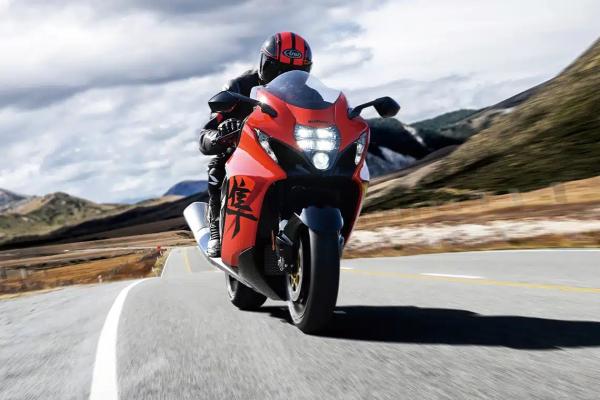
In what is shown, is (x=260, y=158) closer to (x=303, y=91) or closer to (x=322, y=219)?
(x=303, y=91)

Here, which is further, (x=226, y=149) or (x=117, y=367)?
(x=226, y=149)

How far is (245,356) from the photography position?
4.28 meters

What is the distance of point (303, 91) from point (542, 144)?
349ft

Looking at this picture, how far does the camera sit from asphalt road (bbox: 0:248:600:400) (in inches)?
130

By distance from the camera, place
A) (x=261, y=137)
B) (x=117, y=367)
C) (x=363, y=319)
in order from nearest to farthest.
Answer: (x=117, y=367), (x=261, y=137), (x=363, y=319)

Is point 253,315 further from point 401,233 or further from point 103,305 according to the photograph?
point 401,233

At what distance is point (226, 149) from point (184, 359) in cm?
262

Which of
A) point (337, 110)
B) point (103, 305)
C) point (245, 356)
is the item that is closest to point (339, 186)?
point (337, 110)

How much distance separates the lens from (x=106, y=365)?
432 cm

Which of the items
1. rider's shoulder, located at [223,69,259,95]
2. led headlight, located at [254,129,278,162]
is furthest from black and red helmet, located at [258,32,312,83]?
led headlight, located at [254,129,278,162]

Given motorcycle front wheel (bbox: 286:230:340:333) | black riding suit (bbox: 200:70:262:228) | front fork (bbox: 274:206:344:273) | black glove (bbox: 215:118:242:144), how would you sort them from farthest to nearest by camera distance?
black riding suit (bbox: 200:70:262:228)
black glove (bbox: 215:118:242:144)
front fork (bbox: 274:206:344:273)
motorcycle front wheel (bbox: 286:230:340:333)

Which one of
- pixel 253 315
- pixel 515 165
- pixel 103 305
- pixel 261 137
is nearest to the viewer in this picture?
pixel 261 137

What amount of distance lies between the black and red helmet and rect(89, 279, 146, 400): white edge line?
2803mm

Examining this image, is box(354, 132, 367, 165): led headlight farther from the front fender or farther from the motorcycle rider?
the motorcycle rider
